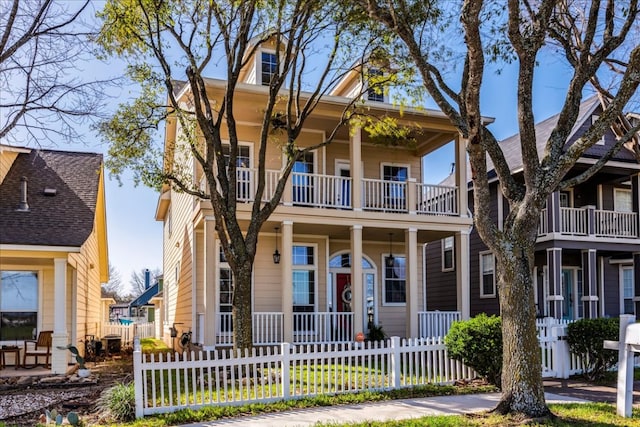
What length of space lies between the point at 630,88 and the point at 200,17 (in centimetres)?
730

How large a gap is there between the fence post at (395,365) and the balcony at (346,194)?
5398 millimetres

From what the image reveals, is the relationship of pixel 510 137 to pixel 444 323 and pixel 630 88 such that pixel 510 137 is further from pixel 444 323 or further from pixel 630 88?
pixel 630 88

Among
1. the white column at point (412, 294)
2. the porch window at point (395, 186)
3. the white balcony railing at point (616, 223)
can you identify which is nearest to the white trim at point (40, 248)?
the porch window at point (395, 186)

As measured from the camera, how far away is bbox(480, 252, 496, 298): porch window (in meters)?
20.4

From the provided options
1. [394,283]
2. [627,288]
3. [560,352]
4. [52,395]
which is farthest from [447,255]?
[52,395]

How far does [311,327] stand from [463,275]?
4.30m

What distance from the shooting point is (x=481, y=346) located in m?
9.59

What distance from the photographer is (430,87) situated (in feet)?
27.0

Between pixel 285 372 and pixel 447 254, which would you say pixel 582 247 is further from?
pixel 285 372

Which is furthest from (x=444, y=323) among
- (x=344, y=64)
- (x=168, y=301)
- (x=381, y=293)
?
(x=168, y=301)

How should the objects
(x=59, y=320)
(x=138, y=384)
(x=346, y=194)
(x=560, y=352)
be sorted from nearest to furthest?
(x=138, y=384) → (x=560, y=352) → (x=59, y=320) → (x=346, y=194)

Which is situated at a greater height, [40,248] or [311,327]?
[40,248]

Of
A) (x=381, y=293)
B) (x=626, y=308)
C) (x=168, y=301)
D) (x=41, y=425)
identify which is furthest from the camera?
(x=168, y=301)

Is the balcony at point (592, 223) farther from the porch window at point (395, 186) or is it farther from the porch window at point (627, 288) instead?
the porch window at point (395, 186)
